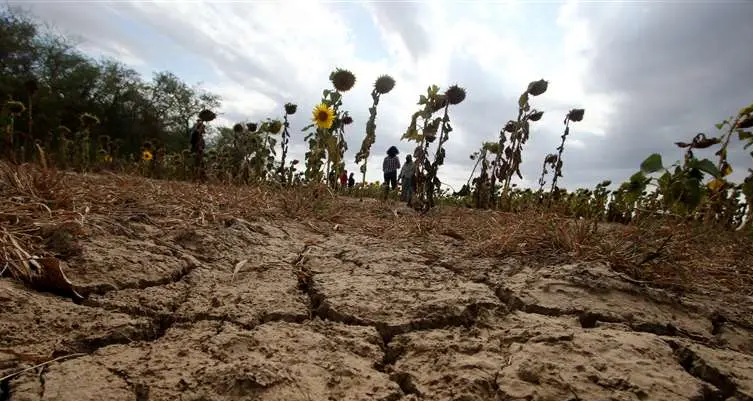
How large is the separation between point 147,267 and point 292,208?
1.58 m

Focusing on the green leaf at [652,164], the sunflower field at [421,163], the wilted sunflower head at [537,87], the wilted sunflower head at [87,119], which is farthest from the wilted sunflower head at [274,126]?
the green leaf at [652,164]

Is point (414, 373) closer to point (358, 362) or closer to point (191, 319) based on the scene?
point (358, 362)

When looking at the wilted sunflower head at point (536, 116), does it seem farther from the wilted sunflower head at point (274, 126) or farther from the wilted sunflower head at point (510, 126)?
the wilted sunflower head at point (274, 126)

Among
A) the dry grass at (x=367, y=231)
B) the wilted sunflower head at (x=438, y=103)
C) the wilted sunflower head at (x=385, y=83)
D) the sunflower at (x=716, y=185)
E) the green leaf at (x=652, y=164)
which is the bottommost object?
the dry grass at (x=367, y=231)

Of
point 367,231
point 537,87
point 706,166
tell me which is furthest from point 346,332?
point 537,87

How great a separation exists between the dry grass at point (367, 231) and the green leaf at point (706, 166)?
1.05ft

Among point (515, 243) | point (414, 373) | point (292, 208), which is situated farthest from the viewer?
point (292, 208)

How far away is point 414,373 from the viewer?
1.22 m

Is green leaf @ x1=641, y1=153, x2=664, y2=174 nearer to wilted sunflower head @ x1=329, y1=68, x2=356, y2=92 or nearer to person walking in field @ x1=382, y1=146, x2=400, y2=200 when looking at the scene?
wilted sunflower head @ x1=329, y1=68, x2=356, y2=92

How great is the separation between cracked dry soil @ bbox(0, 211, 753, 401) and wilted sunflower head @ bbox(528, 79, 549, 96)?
157 inches

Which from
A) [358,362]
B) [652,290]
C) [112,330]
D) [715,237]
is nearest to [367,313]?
[358,362]

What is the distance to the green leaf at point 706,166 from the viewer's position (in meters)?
2.27

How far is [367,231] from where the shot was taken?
3.01 m

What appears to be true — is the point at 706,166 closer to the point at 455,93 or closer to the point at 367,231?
the point at 367,231
